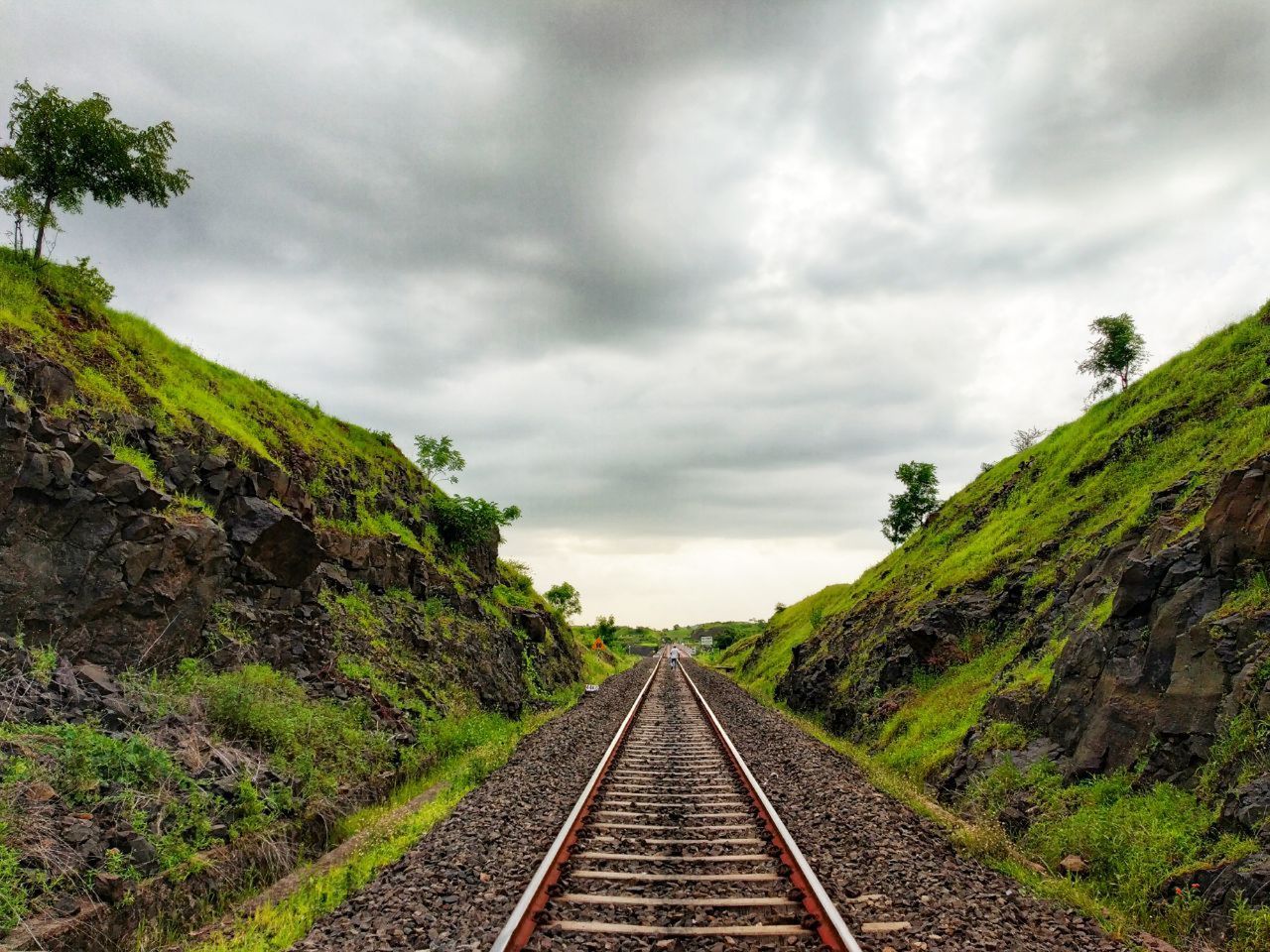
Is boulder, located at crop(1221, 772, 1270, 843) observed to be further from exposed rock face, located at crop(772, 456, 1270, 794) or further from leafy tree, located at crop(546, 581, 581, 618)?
leafy tree, located at crop(546, 581, 581, 618)

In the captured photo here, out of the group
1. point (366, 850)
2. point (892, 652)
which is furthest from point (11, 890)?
point (892, 652)

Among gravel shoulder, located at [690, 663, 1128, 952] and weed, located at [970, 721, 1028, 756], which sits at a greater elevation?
weed, located at [970, 721, 1028, 756]

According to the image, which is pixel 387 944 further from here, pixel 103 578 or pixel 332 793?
pixel 103 578

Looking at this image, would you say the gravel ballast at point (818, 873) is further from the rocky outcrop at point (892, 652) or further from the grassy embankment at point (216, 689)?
the rocky outcrop at point (892, 652)

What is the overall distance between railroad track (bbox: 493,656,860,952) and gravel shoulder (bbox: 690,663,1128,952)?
34cm

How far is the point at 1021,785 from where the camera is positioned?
898cm

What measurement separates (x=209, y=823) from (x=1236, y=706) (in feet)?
38.1

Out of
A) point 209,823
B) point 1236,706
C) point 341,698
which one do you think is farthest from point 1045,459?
point 209,823

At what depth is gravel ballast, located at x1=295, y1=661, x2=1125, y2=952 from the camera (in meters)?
5.19

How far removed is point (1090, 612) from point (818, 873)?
7443 mm

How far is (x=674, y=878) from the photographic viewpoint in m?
6.06

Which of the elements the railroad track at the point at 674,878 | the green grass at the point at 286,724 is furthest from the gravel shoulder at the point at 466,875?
the green grass at the point at 286,724

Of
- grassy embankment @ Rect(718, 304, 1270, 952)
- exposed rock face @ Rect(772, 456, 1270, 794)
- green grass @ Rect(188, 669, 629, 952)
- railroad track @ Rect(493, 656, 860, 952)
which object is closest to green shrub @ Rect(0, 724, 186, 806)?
green grass @ Rect(188, 669, 629, 952)

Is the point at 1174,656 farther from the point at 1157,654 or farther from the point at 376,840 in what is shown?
the point at 376,840
